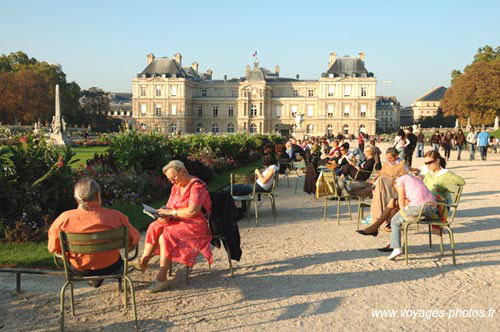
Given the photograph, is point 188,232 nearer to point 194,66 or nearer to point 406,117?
point 194,66

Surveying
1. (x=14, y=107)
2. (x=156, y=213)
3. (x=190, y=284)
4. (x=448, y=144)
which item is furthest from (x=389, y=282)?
(x=14, y=107)

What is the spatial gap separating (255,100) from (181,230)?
69.5m

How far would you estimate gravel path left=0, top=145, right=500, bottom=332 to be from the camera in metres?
3.89

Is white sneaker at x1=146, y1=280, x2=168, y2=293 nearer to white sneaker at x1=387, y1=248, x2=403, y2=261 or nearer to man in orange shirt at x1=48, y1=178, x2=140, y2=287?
man in orange shirt at x1=48, y1=178, x2=140, y2=287

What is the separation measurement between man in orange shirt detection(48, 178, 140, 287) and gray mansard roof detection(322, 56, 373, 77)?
69.2m

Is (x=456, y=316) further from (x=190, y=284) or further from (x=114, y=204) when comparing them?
(x=114, y=204)

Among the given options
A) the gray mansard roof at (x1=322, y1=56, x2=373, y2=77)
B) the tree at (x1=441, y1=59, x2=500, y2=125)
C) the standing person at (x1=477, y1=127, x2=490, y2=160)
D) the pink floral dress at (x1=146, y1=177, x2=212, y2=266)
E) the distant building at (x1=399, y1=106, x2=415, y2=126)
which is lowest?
the pink floral dress at (x1=146, y1=177, x2=212, y2=266)

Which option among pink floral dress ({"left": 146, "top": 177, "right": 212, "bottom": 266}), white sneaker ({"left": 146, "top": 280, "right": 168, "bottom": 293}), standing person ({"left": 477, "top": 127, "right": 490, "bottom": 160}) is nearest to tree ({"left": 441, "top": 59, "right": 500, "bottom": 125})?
standing person ({"left": 477, "top": 127, "right": 490, "bottom": 160})

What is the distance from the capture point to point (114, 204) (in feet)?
30.3

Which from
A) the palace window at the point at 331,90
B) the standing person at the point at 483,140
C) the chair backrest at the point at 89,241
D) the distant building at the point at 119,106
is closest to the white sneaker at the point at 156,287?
the chair backrest at the point at 89,241

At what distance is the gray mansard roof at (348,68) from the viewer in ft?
231

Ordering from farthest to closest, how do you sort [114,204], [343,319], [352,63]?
[352,63]
[114,204]
[343,319]

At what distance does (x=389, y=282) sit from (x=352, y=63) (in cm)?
6906

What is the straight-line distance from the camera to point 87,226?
3.94m
